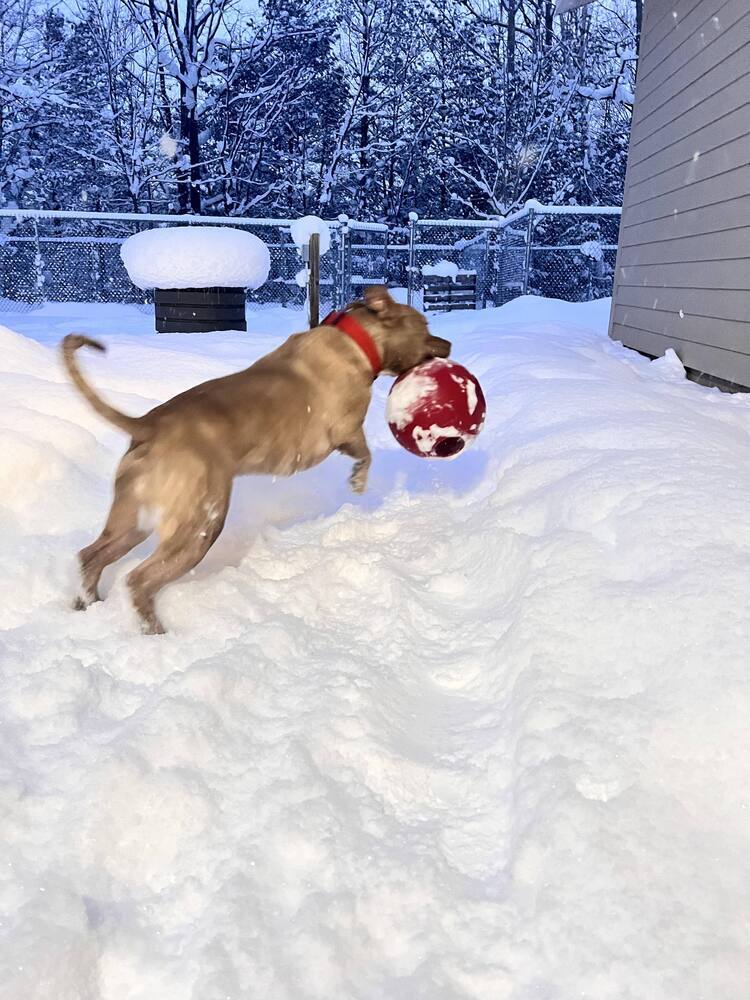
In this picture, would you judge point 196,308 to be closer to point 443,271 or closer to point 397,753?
point 443,271

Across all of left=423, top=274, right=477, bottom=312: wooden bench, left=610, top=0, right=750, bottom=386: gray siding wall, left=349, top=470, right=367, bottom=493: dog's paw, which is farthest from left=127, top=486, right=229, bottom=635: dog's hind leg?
left=423, top=274, right=477, bottom=312: wooden bench

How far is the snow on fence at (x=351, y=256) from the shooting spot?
47.3ft

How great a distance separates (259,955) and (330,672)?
Answer: 3.14ft

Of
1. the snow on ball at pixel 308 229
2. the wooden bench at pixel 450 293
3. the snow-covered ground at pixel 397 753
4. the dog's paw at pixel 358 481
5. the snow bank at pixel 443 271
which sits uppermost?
the snow on ball at pixel 308 229

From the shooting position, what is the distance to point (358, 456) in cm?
344

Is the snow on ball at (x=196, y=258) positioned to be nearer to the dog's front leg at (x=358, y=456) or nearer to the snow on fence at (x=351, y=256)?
the snow on fence at (x=351, y=256)

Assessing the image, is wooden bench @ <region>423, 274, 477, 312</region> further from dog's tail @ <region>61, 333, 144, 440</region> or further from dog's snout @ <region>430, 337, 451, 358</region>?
dog's tail @ <region>61, 333, 144, 440</region>

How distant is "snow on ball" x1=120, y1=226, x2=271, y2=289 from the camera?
915cm

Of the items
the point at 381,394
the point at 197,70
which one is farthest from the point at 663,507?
the point at 197,70

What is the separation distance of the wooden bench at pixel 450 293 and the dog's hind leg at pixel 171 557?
559 inches

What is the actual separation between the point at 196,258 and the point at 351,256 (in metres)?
6.69

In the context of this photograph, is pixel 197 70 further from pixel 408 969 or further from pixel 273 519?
pixel 408 969

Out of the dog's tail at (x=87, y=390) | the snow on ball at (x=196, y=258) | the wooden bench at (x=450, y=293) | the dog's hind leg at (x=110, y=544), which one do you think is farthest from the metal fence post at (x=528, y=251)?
the dog's hind leg at (x=110, y=544)

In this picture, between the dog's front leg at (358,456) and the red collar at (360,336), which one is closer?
the red collar at (360,336)
